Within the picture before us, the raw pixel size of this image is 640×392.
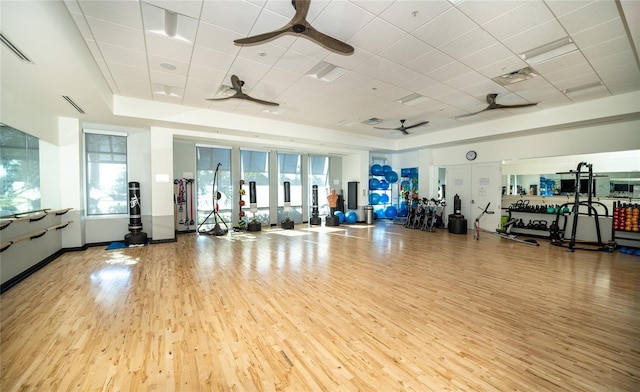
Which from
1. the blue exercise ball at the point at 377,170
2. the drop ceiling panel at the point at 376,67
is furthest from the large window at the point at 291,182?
the drop ceiling panel at the point at 376,67

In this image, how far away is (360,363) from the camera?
7.15 ft

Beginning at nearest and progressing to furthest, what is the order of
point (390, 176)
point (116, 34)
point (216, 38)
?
point (116, 34) → point (216, 38) → point (390, 176)

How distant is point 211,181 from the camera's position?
9055 mm

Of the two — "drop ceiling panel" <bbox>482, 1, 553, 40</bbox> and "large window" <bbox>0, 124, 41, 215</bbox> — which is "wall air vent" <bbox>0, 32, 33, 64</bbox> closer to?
"large window" <bbox>0, 124, 41, 215</bbox>

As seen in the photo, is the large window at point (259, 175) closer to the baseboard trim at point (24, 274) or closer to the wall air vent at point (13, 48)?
the baseboard trim at point (24, 274)

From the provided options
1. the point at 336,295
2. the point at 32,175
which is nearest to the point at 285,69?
the point at 336,295

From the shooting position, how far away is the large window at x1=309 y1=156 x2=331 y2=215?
11312 mm

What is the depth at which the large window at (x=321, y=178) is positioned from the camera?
11.3 meters

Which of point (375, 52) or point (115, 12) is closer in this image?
point (115, 12)

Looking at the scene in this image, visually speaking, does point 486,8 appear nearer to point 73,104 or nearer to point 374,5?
point 374,5

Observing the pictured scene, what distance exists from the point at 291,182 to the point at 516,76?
308 inches

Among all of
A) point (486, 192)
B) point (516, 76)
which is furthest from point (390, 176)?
point (516, 76)

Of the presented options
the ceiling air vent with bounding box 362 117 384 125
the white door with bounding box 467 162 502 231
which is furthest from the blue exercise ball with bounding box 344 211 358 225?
the white door with bounding box 467 162 502 231

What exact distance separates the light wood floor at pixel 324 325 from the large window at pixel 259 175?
4.92 m
